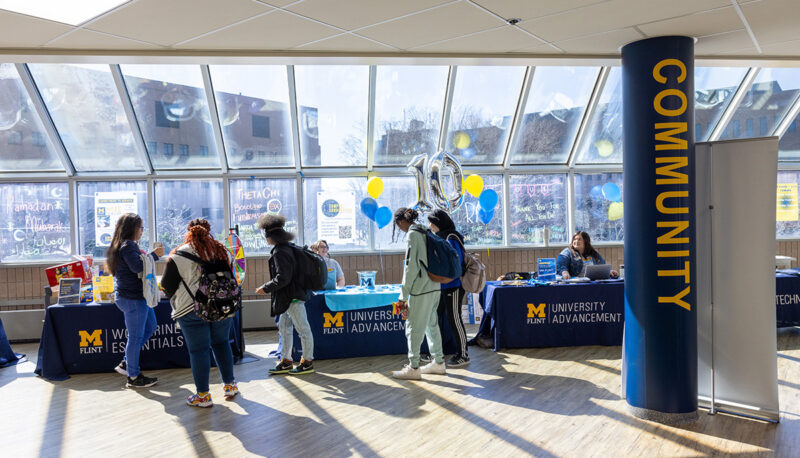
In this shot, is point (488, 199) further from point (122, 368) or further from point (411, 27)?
point (122, 368)

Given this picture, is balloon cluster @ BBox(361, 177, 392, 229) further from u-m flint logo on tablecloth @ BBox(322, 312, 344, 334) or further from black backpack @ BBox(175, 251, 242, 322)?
black backpack @ BBox(175, 251, 242, 322)

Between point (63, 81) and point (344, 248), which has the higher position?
point (63, 81)

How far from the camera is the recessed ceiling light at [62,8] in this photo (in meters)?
3.08

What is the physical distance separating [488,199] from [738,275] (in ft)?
13.9

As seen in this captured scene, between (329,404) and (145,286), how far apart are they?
1.97 meters

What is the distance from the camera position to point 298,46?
4172 mm

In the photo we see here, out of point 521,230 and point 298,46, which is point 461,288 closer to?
point 298,46

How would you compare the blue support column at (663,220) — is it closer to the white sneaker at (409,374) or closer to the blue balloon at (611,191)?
the white sneaker at (409,374)

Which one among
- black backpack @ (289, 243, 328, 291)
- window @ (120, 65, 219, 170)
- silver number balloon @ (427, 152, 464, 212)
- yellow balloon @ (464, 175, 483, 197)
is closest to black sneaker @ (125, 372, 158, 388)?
black backpack @ (289, 243, 328, 291)

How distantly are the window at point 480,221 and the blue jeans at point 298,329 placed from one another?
12.9ft

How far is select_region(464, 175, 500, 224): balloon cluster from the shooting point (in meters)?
7.52

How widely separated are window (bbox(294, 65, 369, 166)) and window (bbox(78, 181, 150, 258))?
8.24ft

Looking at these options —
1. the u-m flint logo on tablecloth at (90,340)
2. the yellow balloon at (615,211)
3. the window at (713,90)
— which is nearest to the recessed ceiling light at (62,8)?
the u-m flint logo on tablecloth at (90,340)

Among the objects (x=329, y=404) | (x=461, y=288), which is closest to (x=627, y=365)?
(x=461, y=288)
